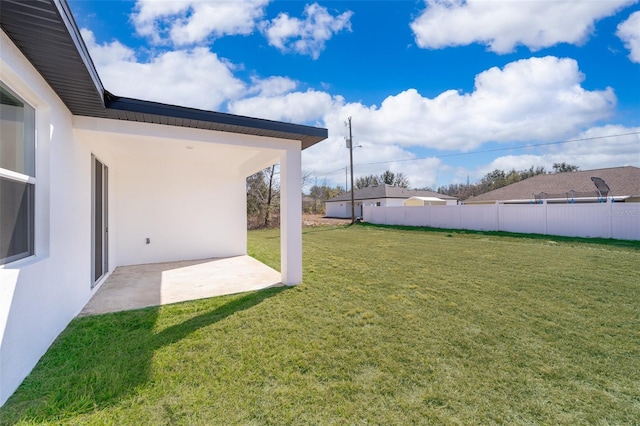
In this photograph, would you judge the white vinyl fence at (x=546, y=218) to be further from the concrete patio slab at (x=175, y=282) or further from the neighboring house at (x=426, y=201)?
the concrete patio slab at (x=175, y=282)

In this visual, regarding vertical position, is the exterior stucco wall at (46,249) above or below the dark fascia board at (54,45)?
below

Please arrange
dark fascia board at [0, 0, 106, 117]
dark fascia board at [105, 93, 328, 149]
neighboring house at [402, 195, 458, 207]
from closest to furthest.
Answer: dark fascia board at [0, 0, 106, 117]
dark fascia board at [105, 93, 328, 149]
neighboring house at [402, 195, 458, 207]

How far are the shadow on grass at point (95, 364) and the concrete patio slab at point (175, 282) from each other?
55 cm

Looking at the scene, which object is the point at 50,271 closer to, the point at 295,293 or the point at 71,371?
the point at 71,371

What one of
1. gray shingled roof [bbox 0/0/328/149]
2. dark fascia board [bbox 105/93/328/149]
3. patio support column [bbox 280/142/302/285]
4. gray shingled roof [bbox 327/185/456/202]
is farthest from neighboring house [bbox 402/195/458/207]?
gray shingled roof [bbox 0/0/328/149]

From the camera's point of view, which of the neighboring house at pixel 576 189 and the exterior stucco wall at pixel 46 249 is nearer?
the exterior stucco wall at pixel 46 249

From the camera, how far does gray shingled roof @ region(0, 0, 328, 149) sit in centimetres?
190

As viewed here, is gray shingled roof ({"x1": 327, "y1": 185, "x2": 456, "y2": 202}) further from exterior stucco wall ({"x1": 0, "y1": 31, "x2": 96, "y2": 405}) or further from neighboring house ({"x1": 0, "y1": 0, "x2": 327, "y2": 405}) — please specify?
exterior stucco wall ({"x1": 0, "y1": 31, "x2": 96, "y2": 405})

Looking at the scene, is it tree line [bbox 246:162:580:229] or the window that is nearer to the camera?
the window

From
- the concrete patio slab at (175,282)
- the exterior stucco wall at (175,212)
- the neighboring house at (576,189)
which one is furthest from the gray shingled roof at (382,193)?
the concrete patio slab at (175,282)

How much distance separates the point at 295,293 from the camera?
4.66 m

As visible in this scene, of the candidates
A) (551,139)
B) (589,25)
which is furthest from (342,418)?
(551,139)

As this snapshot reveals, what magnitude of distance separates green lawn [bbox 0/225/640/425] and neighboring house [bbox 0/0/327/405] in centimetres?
55

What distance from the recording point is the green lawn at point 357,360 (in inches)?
77.8
